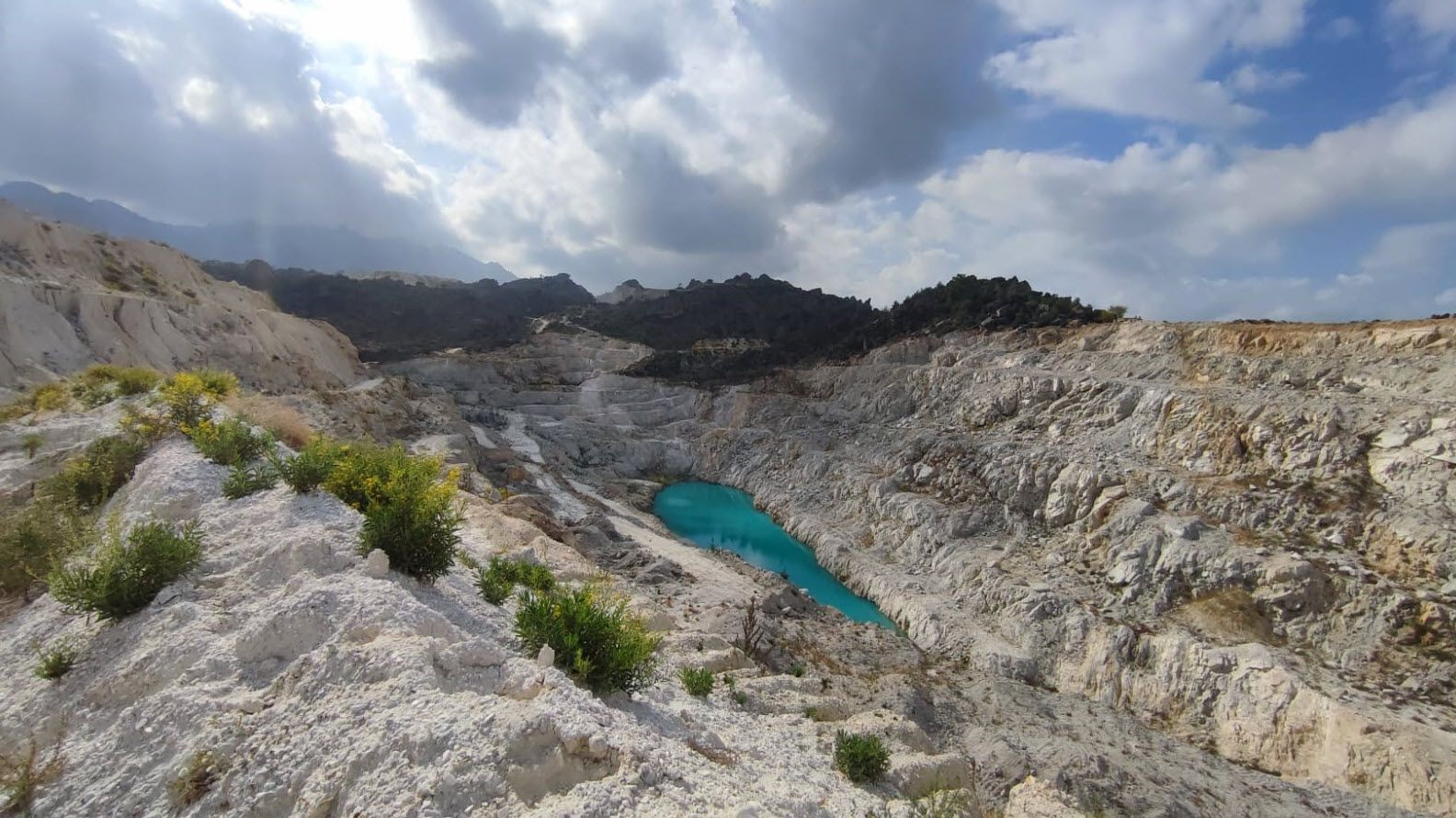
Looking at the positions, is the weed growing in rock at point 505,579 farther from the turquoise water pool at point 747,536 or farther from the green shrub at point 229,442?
the turquoise water pool at point 747,536

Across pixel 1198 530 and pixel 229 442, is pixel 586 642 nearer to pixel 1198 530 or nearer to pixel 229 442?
pixel 229 442

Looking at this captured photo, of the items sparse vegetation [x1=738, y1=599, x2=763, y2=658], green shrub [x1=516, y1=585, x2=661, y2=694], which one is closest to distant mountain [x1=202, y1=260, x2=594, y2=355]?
sparse vegetation [x1=738, y1=599, x2=763, y2=658]

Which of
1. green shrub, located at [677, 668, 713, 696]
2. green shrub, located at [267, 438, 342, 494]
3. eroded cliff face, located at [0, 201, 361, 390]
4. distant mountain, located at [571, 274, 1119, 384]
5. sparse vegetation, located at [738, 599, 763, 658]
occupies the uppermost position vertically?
distant mountain, located at [571, 274, 1119, 384]

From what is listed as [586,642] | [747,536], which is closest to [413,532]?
[586,642]

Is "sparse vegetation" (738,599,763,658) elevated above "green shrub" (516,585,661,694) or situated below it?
below

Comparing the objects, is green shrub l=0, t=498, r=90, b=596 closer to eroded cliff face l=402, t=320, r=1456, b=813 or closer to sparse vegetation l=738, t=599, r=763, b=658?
sparse vegetation l=738, t=599, r=763, b=658

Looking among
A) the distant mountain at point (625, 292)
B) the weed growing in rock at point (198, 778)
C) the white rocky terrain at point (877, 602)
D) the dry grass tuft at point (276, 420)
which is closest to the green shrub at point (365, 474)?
the white rocky terrain at point (877, 602)

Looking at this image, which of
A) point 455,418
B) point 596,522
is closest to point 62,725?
point 596,522
